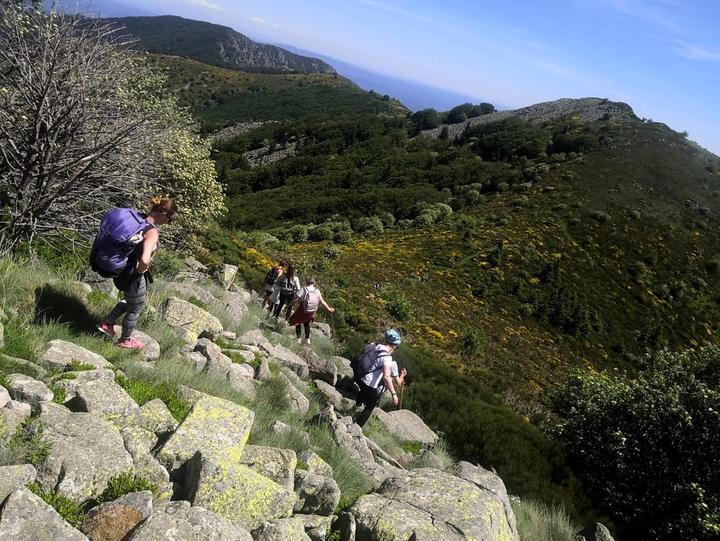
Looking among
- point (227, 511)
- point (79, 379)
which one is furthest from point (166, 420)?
point (227, 511)

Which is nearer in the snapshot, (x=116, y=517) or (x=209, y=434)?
(x=116, y=517)

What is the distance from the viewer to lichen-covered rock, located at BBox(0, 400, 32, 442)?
10.4 feet

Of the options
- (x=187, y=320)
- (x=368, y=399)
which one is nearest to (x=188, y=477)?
(x=187, y=320)

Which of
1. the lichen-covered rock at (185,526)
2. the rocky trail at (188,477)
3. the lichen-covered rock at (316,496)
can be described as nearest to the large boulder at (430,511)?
the rocky trail at (188,477)

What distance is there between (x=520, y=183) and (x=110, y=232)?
5173 cm

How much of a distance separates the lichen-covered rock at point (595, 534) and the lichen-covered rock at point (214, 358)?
5046mm

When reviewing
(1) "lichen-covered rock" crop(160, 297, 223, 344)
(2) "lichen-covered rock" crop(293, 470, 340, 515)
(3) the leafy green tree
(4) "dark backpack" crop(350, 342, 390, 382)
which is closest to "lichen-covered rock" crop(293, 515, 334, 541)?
(2) "lichen-covered rock" crop(293, 470, 340, 515)

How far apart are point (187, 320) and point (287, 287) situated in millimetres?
5407

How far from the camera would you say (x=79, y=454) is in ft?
10.6

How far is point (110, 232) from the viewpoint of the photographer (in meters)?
4.97

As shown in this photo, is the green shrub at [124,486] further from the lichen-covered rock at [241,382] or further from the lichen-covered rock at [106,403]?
the lichen-covered rock at [241,382]

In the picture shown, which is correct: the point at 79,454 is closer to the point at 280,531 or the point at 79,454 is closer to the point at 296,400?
the point at 280,531

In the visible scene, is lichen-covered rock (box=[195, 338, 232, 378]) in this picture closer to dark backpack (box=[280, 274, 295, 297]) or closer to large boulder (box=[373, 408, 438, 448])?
large boulder (box=[373, 408, 438, 448])

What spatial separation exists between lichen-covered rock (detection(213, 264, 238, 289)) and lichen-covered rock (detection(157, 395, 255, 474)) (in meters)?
8.68
